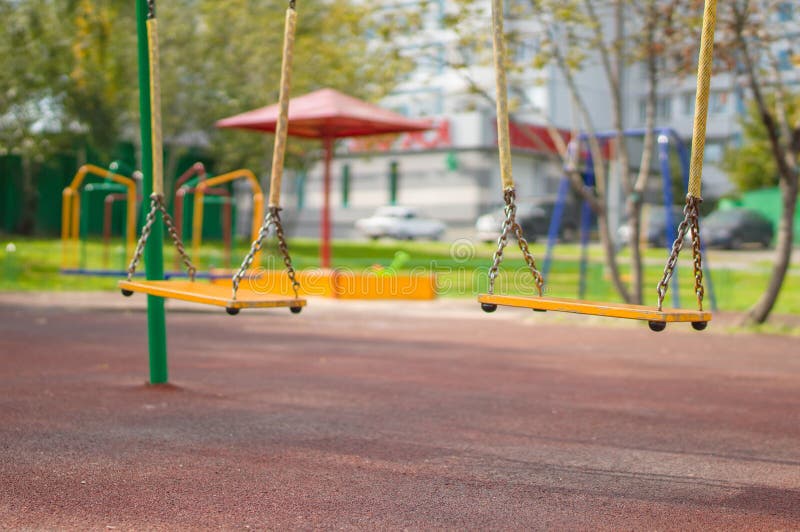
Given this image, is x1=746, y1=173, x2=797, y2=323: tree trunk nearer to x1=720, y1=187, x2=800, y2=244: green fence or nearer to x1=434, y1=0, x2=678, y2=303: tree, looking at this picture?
x1=434, y1=0, x2=678, y2=303: tree

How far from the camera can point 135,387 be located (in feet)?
22.8

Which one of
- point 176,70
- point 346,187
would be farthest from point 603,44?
point 346,187

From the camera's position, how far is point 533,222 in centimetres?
3253

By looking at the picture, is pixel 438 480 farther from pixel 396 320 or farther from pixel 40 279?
pixel 40 279

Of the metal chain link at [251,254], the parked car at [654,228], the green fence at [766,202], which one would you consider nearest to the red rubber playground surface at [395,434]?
the metal chain link at [251,254]

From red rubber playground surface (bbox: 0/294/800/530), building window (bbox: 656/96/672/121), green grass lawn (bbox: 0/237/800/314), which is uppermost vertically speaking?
building window (bbox: 656/96/672/121)

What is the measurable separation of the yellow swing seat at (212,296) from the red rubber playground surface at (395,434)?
73 cm

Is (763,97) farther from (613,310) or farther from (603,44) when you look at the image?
(613,310)

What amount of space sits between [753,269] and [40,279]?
14.3 m

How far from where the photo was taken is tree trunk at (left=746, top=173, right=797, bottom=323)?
11.8m

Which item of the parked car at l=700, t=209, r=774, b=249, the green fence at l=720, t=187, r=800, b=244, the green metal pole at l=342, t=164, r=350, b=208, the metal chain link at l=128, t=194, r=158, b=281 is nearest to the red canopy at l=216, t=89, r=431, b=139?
the metal chain link at l=128, t=194, r=158, b=281

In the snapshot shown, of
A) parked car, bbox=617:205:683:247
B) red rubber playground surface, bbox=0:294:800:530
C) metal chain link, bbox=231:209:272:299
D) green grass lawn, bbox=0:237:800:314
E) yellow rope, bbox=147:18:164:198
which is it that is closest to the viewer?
red rubber playground surface, bbox=0:294:800:530

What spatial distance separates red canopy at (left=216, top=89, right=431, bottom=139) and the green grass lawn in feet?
9.20

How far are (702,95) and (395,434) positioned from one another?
2.49 metres
